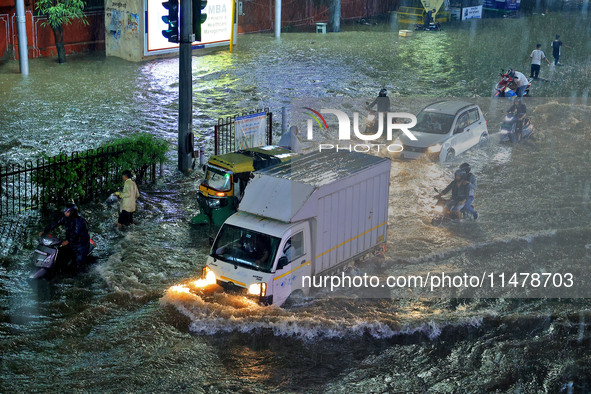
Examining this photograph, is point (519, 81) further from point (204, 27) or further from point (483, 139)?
point (204, 27)

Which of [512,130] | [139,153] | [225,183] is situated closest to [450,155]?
[512,130]

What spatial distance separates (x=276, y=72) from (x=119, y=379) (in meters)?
22.0

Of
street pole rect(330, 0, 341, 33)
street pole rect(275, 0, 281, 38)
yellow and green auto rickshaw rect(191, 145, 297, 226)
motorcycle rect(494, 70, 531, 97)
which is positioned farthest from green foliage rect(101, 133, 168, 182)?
street pole rect(330, 0, 341, 33)

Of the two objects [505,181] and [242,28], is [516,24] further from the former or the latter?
[505,181]

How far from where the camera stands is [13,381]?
9859 mm

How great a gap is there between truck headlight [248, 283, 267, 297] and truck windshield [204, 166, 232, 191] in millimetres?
4245

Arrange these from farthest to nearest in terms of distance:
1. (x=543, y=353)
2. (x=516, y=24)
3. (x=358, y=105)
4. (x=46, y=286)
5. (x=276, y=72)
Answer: (x=516, y=24), (x=276, y=72), (x=358, y=105), (x=46, y=286), (x=543, y=353)

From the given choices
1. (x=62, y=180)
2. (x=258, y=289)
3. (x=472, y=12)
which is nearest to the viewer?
(x=258, y=289)

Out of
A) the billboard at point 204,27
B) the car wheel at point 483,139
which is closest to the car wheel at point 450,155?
the car wheel at point 483,139

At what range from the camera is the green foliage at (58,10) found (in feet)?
94.3

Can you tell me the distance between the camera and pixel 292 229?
11727 mm

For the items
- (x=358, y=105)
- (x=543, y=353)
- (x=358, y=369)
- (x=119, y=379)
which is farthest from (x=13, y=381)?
(x=358, y=105)

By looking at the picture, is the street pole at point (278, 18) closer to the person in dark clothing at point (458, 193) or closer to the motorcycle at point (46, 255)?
the person in dark clothing at point (458, 193)

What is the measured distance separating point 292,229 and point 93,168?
6687 millimetres
